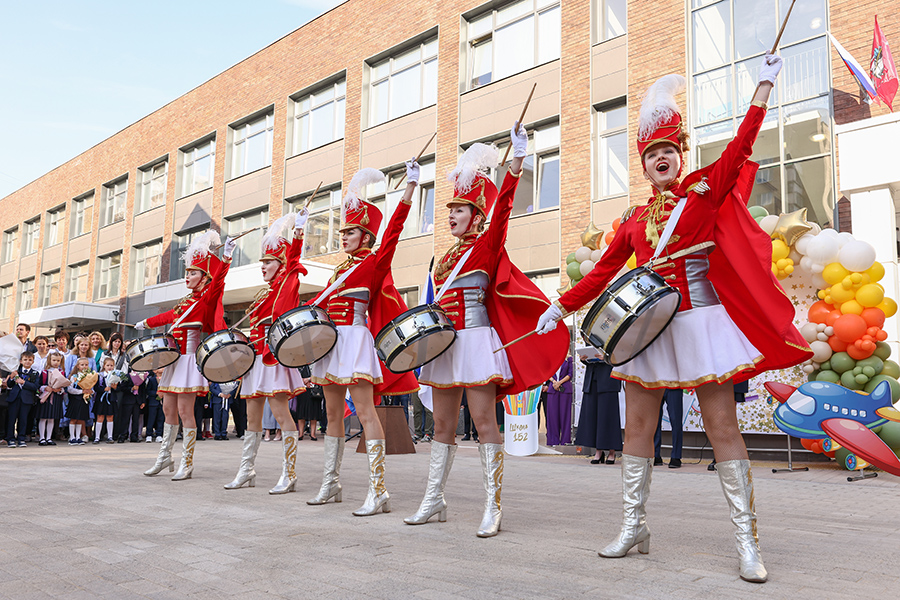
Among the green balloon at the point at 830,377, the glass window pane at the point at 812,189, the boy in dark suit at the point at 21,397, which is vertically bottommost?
the boy in dark suit at the point at 21,397

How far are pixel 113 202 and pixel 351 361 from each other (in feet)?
98.2

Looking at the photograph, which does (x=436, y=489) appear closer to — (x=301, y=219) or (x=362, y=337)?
(x=362, y=337)

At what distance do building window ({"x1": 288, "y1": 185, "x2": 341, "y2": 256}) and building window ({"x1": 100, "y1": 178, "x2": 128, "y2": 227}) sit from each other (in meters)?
12.8

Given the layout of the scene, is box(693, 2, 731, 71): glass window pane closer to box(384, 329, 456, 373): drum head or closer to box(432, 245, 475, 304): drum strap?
box(432, 245, 475, 304): drum strap

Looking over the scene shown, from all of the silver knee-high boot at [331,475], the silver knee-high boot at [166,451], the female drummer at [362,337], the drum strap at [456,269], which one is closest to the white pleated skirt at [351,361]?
the female drummer at [362,337]

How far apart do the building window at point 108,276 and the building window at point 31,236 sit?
7553mm

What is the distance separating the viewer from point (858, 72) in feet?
35.1

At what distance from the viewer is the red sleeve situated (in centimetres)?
371

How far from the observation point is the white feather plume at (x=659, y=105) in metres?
3.49

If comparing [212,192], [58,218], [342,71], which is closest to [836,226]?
[342,71]

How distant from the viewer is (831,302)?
8398 mm

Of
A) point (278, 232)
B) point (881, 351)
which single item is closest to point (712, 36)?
point (881, 351)

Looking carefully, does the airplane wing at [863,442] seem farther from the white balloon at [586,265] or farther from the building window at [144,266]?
the building window at [144,266]

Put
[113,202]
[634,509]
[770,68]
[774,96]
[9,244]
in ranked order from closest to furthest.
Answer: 1. [770,68]
2. [634,509]
3. [774,96]
4. [113,202]
5. [9,244]
